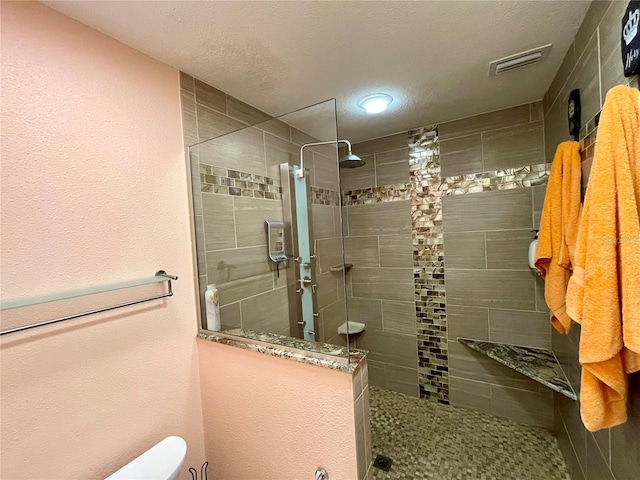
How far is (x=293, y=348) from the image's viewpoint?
1192 millimetres

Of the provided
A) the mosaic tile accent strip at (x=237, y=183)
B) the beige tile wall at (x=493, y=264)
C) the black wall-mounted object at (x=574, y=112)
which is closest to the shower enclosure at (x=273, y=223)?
the mosaic tile accent strip at (x=237, y=183)

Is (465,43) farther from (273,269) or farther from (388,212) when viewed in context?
(273,269)

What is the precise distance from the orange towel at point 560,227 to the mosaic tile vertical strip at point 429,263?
0.86 meters

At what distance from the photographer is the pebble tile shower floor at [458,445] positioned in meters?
1.56

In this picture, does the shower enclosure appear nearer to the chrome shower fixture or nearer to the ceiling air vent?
the chrome shower fixture

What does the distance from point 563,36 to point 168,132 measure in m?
1.89

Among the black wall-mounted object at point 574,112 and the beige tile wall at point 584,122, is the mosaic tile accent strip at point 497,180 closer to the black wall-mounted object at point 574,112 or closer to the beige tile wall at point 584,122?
the beige tile wall at point 584,122

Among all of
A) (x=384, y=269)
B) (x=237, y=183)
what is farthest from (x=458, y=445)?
(x=237, y=183)

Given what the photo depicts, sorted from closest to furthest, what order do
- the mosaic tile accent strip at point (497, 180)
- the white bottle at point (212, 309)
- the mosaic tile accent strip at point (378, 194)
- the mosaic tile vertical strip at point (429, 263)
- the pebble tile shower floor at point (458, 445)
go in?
the white bottle at point (212, 309)
the pebble tile shower floor at point (458, 445)
the mosaic tile accent strip at point (497, 180)
the mosaic tile vertical strip at point (429, 263)
the mosaic tile accent strip at point (378, 194)

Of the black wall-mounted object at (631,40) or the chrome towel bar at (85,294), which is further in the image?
the chrome towel bar at (85,294)

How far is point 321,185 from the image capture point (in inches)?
72.6

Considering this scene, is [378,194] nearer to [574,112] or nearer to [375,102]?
[375,102]

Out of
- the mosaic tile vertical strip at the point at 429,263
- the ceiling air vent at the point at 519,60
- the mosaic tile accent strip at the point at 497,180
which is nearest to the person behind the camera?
the ceiling air vent at the point at 519,60

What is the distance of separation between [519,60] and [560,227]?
2.87 feet
